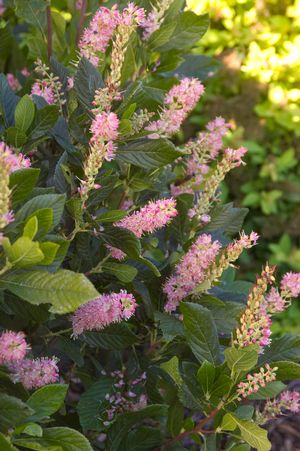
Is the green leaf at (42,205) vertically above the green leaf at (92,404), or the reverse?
the green leaf at (42,205)

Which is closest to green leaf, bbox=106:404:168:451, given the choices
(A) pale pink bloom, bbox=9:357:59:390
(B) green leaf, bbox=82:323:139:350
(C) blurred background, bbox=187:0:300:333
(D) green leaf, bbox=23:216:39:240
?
(B) green leaf, bbox=82:323:139:350

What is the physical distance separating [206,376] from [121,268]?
31cm

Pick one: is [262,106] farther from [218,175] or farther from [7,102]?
[7,102]

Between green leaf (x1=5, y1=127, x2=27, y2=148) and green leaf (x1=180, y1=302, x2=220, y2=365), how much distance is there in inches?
20.7

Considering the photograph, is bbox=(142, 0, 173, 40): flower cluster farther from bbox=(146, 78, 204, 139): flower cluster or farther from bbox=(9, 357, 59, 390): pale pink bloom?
bbox=(9, 357, 59, 390): pale pink bloom

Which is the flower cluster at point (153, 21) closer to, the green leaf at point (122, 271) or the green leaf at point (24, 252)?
the green leaf at point (122, 271)

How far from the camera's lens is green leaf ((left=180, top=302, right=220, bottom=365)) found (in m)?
1.76

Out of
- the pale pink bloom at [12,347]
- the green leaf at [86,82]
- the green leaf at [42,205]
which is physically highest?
the green leaf at [86,82]

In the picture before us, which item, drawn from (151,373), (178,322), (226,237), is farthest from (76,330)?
(226,237)

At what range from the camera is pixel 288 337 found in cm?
188

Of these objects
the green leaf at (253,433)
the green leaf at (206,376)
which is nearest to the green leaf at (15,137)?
the green leaf at (206,376)

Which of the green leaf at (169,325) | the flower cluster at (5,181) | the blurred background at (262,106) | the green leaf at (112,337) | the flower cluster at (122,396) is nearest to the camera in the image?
the flower cluster at (5,181)

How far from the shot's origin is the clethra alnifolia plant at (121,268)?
61.0 inches

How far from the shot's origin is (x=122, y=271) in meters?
1.85
